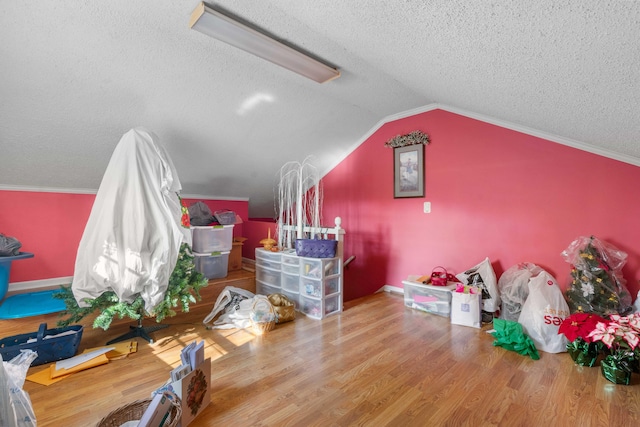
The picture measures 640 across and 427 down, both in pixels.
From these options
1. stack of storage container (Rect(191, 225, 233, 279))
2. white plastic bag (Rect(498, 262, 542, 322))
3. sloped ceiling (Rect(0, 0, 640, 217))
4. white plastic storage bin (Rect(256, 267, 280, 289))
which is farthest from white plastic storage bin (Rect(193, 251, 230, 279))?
white plastic bag (Rect(498, 262, 542, 322))

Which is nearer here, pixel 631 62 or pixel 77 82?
pixel 631 62

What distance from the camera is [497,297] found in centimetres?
259

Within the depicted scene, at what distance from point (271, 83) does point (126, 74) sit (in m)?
1.06

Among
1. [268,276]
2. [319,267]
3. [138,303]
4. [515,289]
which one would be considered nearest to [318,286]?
[319,267]

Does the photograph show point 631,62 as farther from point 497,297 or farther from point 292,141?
point 292,141

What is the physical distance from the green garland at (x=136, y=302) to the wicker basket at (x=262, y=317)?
1.58 ft

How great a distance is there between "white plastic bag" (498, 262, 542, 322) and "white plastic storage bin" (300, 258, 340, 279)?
1.49m

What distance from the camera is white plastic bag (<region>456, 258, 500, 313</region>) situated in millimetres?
2574

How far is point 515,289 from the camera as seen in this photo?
8.03 feet

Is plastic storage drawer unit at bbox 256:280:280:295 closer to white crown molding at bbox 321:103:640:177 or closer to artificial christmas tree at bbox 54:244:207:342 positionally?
artificial christmas tree at bbox 54:244:207:342

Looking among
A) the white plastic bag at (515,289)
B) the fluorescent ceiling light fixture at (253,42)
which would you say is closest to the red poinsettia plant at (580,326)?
the white plastic bag at (515,289)

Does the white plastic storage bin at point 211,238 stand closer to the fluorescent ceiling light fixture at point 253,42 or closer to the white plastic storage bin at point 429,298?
the fluorescent ceiling light fixture at point 253,42

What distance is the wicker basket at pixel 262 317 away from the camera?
7.73 feet

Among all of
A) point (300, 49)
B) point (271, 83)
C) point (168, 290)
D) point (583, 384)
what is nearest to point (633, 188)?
point (583, 384)
